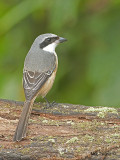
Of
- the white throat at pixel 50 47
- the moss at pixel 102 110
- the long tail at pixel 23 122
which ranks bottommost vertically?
the moss at pixel 102 110

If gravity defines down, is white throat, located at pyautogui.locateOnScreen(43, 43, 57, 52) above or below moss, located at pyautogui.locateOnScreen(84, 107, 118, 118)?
above

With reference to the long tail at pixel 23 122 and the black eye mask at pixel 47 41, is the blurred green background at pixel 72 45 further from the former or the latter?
the long tail at pixel 23 122

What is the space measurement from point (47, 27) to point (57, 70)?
41.6 inches

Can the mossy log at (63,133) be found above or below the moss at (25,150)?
below

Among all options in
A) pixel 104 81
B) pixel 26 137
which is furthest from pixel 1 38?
pixel 26 137

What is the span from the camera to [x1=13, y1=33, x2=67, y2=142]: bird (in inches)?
261

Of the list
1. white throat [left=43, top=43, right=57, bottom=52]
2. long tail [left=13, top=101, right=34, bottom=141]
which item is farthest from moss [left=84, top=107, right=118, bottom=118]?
white throat [left=43, top=43, right=57, bottom=52]

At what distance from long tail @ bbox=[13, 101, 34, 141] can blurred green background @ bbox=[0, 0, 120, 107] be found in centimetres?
147

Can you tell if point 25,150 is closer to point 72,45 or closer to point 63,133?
point 63,133

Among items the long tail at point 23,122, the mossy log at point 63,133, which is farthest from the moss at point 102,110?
the long tail at point 23,122

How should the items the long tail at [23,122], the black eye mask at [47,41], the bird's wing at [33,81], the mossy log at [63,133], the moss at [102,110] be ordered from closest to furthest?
the mossy log at [63,133], the long tail at [23,122], the moss at [102,110], the bird's wing at [33,81], the black eye mask at [47,41]

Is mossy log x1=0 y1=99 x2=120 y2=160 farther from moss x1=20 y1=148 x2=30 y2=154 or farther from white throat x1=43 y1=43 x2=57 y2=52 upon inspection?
white throat x1=43 y1=43 x2=57 y2=52

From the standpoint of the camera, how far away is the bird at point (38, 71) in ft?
21.8

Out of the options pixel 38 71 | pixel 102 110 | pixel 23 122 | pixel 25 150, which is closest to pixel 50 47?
pixel 38 71
